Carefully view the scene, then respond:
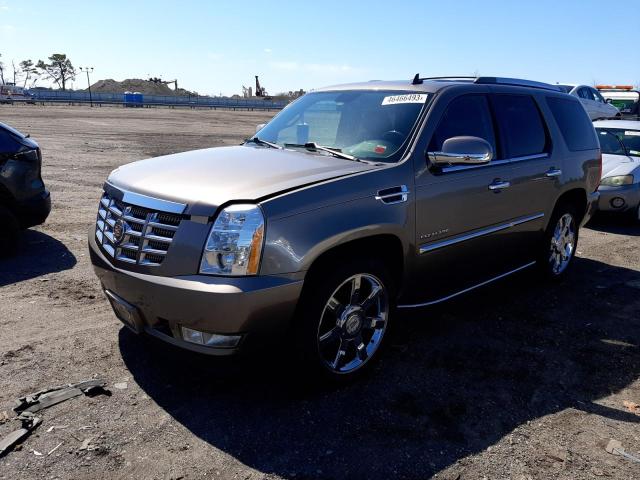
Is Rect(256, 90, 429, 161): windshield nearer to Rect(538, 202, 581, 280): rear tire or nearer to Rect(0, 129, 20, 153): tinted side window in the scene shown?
→ Rect(538, 202, 581, 280): rear tire

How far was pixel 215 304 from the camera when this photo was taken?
118 inches

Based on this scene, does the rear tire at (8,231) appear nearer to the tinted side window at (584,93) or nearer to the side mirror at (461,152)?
the side mirror at (461,152)

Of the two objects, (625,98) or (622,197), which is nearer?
(622,197)

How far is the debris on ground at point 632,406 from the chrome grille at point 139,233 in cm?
307

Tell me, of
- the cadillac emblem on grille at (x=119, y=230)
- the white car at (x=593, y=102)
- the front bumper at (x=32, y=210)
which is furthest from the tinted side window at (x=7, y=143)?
the white car at (x=593, y=102)

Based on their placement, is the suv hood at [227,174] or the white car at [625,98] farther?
the white car at [625,98]

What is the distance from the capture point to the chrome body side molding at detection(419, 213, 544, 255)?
4082mm

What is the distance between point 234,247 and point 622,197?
790cm

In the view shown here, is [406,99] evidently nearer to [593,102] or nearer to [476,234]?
[476,234]

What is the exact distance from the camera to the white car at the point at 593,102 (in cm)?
2011

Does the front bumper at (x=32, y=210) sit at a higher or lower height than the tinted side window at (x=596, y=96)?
lower

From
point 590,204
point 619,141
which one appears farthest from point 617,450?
point 619,141

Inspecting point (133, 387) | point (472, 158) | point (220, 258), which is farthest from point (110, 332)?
point (472, 158)

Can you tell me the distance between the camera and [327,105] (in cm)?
480
